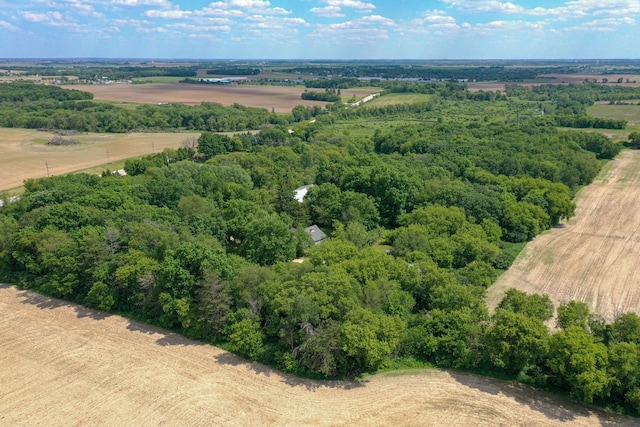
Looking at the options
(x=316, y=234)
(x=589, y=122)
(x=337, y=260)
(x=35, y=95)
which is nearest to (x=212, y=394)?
(x=337, y=260)

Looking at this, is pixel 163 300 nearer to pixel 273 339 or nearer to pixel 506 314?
pixel 273 339

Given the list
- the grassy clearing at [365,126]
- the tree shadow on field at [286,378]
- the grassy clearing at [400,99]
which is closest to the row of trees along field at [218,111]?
the grassy clearing at [400,99]

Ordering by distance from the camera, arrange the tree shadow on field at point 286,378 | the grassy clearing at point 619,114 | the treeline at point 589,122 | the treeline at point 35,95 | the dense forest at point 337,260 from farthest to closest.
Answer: the treeline at point 35,95 → the treeline at point 589,122 → the grassy clearing at point 619,114 → the tree shadow on field at point 286,378 → the dense forest at point 337,260

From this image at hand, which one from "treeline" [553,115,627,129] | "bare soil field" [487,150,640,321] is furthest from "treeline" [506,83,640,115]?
"bare soil field" [487,150,640,321]

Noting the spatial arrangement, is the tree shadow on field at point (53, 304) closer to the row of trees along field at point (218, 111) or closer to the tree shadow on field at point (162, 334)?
the tree shadow on field at point (162, 334)

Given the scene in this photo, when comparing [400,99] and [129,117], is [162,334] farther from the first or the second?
[400,99]

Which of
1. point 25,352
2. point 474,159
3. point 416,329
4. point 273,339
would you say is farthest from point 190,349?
point 474,159
